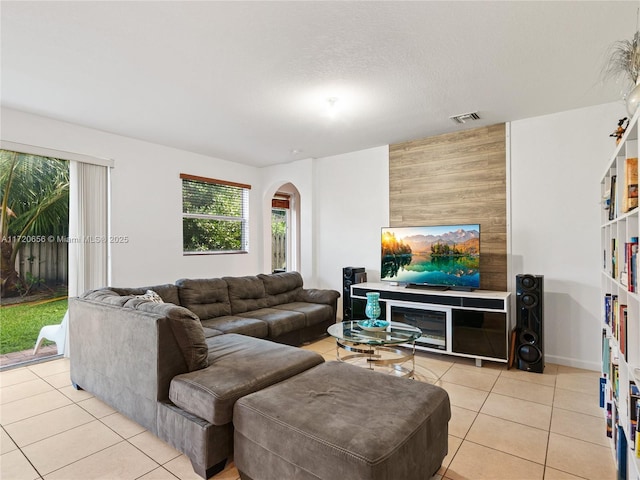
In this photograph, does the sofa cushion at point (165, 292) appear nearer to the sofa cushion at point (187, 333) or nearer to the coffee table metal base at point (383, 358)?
the sofa cushion at point (187, 333)

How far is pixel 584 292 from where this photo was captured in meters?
3.41

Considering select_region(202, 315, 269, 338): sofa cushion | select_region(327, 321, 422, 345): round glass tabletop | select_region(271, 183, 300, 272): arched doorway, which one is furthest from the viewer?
select_region(271, 183, 300, 272): arched doorway

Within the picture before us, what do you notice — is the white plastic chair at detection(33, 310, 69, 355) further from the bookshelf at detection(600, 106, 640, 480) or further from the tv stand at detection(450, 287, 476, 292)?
the bookshelf at detection(600, 106, 640, 480)

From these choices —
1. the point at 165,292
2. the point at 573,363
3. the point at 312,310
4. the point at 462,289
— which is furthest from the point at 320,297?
the point at 573,363

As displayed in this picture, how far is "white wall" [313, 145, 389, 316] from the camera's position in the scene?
4855mm

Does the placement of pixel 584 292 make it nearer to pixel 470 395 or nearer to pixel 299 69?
pixel 470 395

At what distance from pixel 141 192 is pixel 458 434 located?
432 centimetres

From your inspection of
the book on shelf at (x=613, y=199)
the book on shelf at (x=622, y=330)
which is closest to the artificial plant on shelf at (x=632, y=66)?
the book on shelf at (x=613, y=199)

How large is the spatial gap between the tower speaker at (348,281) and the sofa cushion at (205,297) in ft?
5.33

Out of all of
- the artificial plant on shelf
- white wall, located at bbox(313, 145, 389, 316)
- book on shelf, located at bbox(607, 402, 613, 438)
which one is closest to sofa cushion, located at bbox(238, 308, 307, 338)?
white wall, located at bbox(313, 145, 389, 316)

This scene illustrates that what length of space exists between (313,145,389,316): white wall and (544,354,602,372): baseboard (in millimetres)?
2177

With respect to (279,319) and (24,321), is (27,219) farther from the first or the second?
(279,319)

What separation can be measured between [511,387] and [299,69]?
321 cm

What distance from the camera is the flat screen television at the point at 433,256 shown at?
3.76m
